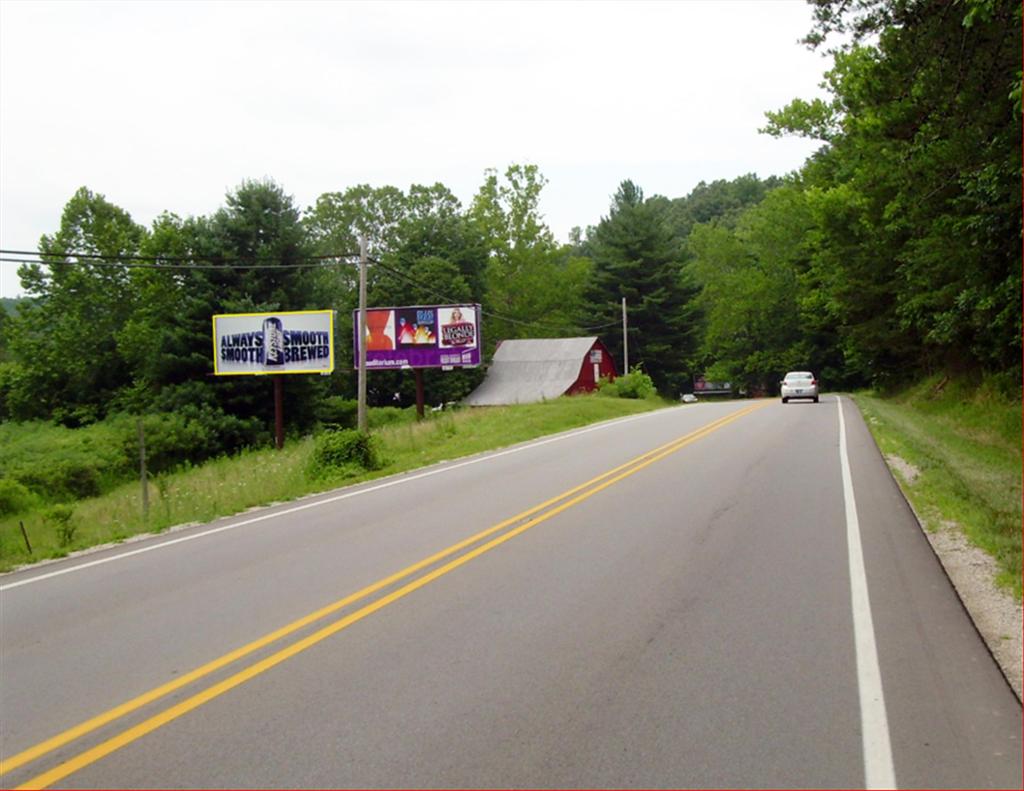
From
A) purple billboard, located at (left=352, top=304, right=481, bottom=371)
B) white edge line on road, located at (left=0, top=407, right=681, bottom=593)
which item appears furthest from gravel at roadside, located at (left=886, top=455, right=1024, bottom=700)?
purple billboard, located at (left=352, top=304, right=481, bottom=371)

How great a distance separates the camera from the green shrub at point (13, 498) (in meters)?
29.8

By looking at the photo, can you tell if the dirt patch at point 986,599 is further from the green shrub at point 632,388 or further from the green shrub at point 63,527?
the green shrub at point 632,388

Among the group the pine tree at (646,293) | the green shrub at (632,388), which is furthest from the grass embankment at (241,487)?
the pine tree at (646,293)

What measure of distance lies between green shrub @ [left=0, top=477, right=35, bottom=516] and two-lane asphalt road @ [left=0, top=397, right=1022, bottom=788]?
21138 mm

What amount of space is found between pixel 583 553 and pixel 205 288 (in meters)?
43.9

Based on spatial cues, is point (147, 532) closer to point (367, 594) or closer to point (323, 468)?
point (367, 594)

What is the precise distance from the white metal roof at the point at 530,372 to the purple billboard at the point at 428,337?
51.3 ft

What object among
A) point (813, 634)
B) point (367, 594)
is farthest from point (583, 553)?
point (813, 634)

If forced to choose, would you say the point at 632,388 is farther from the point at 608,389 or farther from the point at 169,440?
the point at 169,440

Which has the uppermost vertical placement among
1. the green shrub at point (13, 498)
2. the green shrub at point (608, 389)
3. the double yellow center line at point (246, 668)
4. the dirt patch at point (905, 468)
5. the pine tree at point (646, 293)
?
the pine tree at point (646, 293)

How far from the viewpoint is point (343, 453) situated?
66.3 feet

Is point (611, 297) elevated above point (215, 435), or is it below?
above

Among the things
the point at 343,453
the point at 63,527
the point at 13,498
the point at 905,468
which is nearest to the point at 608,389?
the point at 13,498

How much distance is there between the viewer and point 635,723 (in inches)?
197
